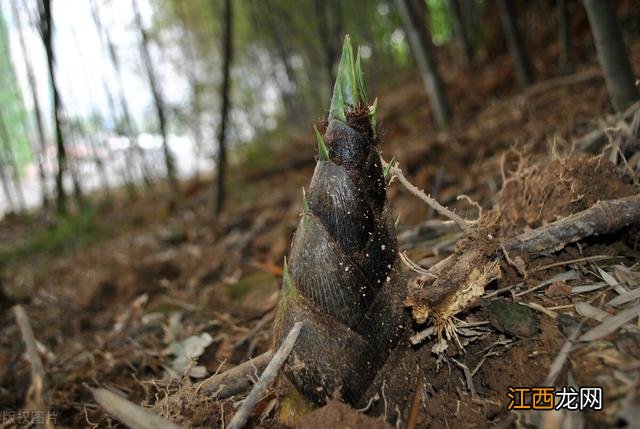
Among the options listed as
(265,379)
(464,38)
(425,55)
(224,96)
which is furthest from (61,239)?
(464,38)

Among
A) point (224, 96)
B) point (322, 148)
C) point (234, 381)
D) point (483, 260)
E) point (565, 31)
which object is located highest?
point (224, 96)

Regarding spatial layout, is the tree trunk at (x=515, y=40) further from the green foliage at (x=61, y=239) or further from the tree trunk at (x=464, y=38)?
the green foliage at (x=61, y=239)

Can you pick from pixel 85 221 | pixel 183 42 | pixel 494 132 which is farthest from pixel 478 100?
pixel 183 42

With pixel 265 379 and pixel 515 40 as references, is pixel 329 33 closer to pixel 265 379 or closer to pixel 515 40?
pixel 515 40

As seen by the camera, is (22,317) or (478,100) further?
(478,100)

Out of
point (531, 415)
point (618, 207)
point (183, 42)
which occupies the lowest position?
point (531, 415)

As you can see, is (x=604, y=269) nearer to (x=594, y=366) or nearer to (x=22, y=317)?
(x=594, y=366)

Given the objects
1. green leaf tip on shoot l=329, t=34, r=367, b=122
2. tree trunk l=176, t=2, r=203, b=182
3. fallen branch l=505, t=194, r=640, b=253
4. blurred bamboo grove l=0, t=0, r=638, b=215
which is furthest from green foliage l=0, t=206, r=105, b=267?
tree trunk l=176, t=2, r=203, b=182

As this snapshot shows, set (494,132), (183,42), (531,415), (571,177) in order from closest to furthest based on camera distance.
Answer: (531,415)
(571,177)
(494,132)
(183,42)

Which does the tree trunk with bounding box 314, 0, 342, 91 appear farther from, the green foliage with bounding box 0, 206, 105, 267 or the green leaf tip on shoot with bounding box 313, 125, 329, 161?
the green foliage with bounding box 0, 206, 105, 267
